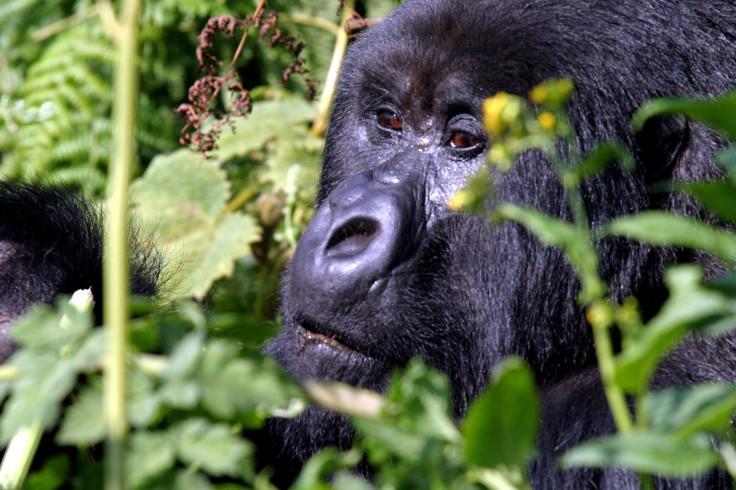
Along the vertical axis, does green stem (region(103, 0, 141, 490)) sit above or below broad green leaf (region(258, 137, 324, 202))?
above

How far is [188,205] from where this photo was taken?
348 cm

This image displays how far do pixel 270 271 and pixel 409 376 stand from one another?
2946mm

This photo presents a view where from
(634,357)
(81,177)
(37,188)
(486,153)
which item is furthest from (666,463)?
(81,177)

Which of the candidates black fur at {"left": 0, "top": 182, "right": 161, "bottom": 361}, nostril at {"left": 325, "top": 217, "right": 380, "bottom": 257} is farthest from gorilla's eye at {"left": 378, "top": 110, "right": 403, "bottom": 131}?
black fur at {"left": 0, "top": 182, "right": 161, "bottom": 361}

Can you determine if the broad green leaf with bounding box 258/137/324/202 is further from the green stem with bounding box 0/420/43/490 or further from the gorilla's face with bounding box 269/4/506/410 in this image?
the green stem with bounding box 0/420/43/490

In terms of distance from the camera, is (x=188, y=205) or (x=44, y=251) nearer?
(x=44, y=251)

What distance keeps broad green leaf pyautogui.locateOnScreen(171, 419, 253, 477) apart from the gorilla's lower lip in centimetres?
107

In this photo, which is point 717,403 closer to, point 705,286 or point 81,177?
point 705,286

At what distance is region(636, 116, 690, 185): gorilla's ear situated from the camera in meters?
2.00

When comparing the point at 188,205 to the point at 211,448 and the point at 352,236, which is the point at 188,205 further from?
the point at 211,448

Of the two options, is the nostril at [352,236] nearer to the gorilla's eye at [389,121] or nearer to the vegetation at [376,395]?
the gorilla's eye at [389,121]

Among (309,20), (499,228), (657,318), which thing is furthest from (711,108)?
(309,20)

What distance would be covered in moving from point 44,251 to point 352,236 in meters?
0.75

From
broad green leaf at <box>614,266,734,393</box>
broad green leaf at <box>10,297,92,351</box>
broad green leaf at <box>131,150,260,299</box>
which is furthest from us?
broad green leaf at <box>131,150,260,299</box>
